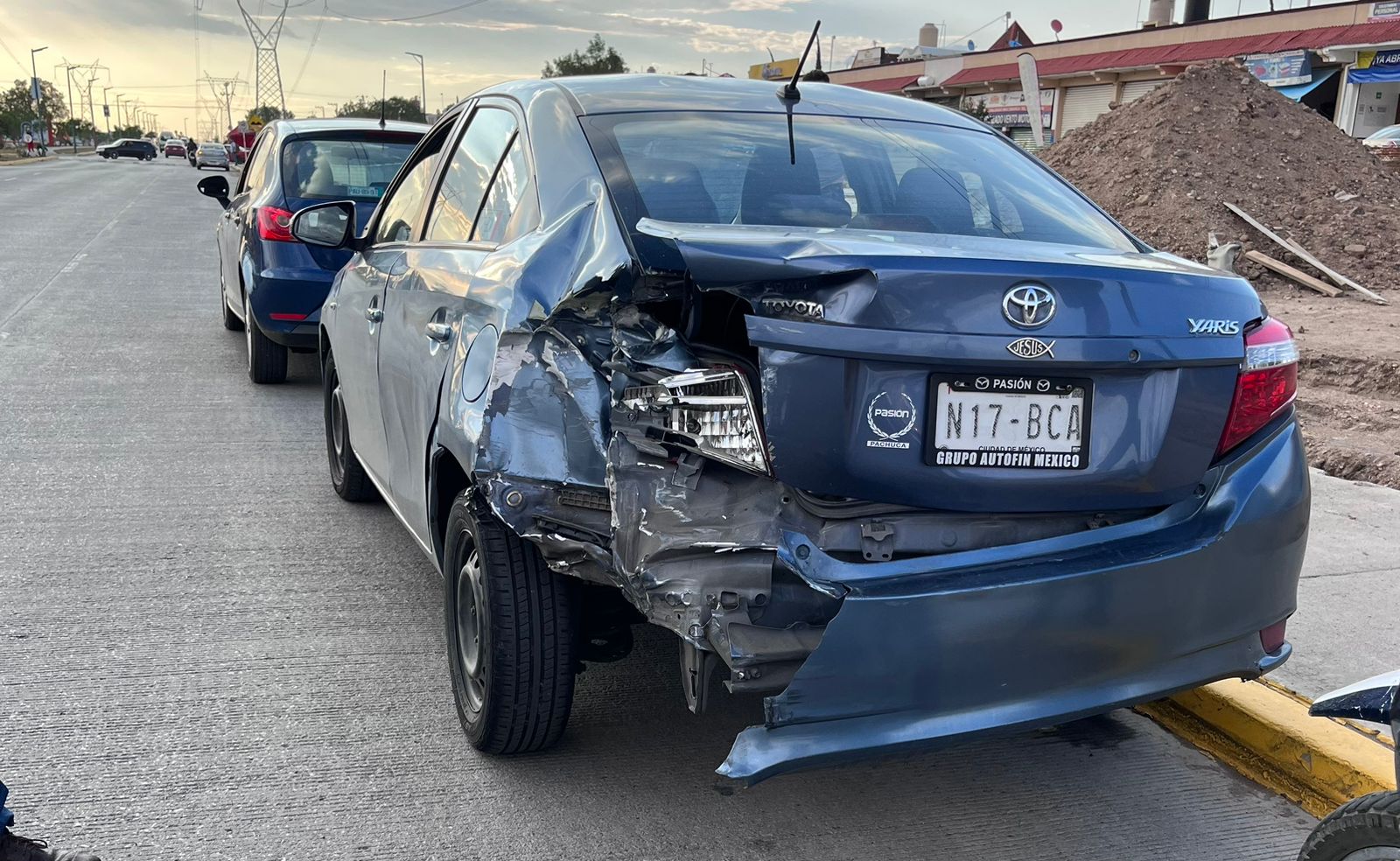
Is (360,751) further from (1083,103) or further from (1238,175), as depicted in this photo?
(1083,103)

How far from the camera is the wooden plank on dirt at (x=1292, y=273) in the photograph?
46.8 feet

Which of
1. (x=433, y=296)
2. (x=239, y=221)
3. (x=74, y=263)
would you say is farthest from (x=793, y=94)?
(x=74, y=263)

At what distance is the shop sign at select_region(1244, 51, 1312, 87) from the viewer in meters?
34.6

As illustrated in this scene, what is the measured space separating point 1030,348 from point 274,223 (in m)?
6.50

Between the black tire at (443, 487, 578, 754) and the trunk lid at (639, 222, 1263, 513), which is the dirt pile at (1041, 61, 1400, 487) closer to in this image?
the trunk lid at (639, 222, 1263, 513)

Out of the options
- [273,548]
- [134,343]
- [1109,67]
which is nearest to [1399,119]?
[1109,67]

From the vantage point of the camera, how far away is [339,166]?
8.40 m

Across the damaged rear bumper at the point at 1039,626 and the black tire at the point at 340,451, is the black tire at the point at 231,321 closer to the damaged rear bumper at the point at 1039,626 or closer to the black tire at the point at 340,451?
the black tire at the point at 340,451

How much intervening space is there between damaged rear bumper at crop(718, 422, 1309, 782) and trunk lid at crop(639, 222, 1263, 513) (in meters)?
0.14

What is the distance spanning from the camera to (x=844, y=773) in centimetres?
344

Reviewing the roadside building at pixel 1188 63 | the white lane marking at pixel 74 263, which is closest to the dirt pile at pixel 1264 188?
the roadside building at pixel 1188 63

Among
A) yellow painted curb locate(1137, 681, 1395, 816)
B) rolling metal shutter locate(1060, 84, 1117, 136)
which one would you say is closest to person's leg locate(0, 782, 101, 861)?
yellow painted curb locate(1137, 681, 1395, 816)

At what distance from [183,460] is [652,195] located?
423 centimetres

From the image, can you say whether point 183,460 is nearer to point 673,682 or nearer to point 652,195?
point 673,682
